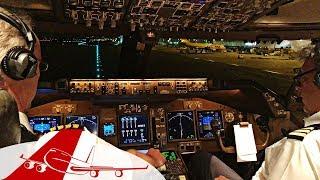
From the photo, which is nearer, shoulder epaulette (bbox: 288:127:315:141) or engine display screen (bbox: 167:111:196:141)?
shoulder epaulette (bbox: 288:127:315:141)

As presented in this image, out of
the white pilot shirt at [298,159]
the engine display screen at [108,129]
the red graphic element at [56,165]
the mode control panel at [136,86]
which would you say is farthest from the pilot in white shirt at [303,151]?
the engine display screen at [108,129]

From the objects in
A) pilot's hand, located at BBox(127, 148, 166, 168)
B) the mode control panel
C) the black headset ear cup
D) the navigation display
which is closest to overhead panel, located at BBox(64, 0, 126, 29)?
the mode control panel

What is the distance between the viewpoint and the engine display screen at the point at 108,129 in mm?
4547

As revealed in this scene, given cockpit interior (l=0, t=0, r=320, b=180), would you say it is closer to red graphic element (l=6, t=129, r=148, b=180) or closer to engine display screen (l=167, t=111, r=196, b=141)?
engine display screen (l=167, t=111, r=196, b=141)

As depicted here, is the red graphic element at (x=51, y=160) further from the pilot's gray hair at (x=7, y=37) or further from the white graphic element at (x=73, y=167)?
the pilot's gray hair at (x=7, y=37)

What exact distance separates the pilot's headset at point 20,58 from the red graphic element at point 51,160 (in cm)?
19

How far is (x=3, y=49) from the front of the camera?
68 cm

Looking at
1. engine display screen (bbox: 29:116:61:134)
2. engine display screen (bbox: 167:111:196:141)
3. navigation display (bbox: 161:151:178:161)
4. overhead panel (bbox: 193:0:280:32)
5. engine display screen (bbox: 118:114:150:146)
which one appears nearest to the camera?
overhead panel (bbox: 193:0:280:32)

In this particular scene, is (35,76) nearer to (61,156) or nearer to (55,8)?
(61,156)

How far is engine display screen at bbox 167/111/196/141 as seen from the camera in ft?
15.5

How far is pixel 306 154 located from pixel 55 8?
7.91 ft

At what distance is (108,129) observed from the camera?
4555 mm

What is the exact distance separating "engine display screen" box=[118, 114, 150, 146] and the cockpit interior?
1cm

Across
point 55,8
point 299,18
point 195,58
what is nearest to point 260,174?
point 55,8
